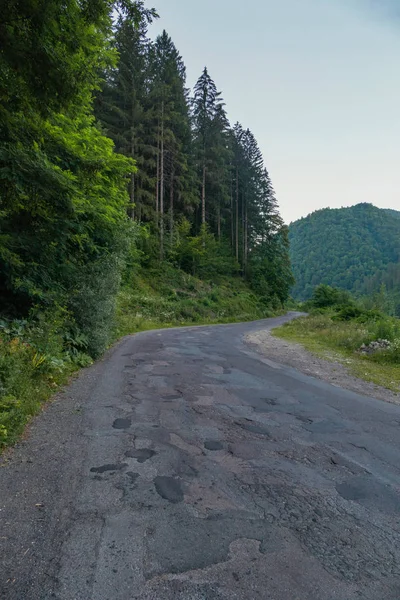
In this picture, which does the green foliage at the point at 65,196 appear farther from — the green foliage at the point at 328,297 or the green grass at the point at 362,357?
the green foliage at the point at 328,297

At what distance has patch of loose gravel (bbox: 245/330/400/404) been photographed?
6535 millimetres

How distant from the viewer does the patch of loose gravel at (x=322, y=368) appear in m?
6.54

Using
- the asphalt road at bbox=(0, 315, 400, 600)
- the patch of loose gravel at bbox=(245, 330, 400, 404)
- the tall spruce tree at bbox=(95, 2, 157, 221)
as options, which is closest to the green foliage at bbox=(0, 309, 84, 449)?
the asphalt road at bbox=(0, 315, 400, 600)

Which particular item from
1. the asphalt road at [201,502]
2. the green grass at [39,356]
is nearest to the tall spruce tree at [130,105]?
the green grass at [39,356]

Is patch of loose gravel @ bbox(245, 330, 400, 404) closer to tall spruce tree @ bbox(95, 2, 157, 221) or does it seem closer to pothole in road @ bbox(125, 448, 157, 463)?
pothole in road @ bbox(125, 448, 157, 463)

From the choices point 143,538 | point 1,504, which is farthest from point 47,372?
point 143,538

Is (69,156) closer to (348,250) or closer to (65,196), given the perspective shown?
(65,196)

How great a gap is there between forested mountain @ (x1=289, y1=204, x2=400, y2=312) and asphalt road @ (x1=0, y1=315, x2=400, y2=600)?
99.9 m

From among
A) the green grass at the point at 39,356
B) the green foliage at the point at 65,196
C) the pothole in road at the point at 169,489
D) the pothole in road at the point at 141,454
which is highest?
the green foliage at the point at 65,196

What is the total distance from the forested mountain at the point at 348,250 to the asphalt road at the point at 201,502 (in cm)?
9989

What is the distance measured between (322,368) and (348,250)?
389 ft

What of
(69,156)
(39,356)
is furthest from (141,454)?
(69,156)

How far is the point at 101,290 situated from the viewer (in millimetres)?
9094

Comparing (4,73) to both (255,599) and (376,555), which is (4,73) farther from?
(376,555)
